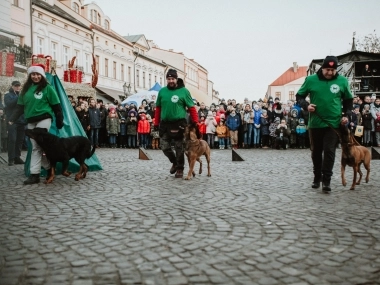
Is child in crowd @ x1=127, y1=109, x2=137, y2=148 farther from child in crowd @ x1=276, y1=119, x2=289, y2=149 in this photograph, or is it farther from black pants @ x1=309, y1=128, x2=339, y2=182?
black pants @ x1=309, y1=128, x2=339, y2=182

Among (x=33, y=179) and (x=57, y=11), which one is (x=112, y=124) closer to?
(x=33, y=179)

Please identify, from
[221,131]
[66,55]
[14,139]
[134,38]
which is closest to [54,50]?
[66,55]

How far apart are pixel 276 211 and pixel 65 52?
125ft

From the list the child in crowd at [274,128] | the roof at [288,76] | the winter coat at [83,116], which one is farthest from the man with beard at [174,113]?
the roof at [288,76]

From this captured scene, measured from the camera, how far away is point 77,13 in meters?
42.9

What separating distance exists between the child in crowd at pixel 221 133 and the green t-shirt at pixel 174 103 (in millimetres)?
10480

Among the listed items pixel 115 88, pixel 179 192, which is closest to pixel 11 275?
pixel 179 192

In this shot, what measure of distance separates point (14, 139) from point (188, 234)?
8.17 meters

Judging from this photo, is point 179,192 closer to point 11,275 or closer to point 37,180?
point 37,180

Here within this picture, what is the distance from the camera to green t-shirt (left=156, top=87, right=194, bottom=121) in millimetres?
8477

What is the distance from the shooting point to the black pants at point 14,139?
36.1ft

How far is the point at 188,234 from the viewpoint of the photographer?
4.29 meters

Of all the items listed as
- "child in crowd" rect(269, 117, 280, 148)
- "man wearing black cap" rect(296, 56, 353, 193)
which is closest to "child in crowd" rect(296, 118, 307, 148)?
"child in crowd" rect(269, 117, 280, 148)

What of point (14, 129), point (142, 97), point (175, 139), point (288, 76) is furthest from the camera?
point (288, 76)
